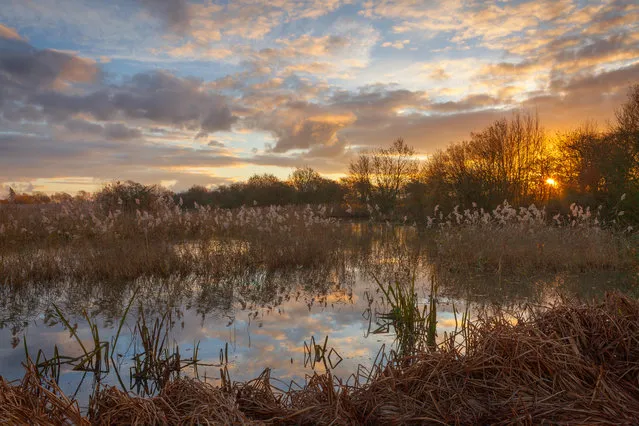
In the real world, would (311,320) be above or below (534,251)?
below

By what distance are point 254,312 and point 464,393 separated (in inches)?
160

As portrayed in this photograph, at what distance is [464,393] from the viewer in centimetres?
260

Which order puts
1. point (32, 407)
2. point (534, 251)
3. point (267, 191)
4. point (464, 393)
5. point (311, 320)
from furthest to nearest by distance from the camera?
point (267, 191), point (534, 251), point (311, 320), point (464, 393), point (32, 407)

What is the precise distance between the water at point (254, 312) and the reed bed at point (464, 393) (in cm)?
79

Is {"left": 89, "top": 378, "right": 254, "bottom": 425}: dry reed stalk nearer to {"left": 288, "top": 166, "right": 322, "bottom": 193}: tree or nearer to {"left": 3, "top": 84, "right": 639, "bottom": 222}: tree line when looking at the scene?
{"left": 3, "top": 84, "right": 639, "bottom": 222}: tree line

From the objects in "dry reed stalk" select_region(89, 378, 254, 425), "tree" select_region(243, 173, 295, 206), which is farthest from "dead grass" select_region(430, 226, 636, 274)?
"tree" select_region(243, 173, 295, 206)

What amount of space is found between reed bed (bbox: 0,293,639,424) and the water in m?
0.79

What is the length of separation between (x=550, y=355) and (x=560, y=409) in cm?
58

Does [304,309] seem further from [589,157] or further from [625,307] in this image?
[589,157]

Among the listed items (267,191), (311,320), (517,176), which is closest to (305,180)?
(267,191)

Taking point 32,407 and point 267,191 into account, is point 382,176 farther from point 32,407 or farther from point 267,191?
point 32,407

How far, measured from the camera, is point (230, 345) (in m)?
4.87

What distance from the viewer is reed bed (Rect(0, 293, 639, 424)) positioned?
7.67 feet

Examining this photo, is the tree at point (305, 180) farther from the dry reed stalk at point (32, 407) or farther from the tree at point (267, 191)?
the dry reed stalk at point (32, 407)
